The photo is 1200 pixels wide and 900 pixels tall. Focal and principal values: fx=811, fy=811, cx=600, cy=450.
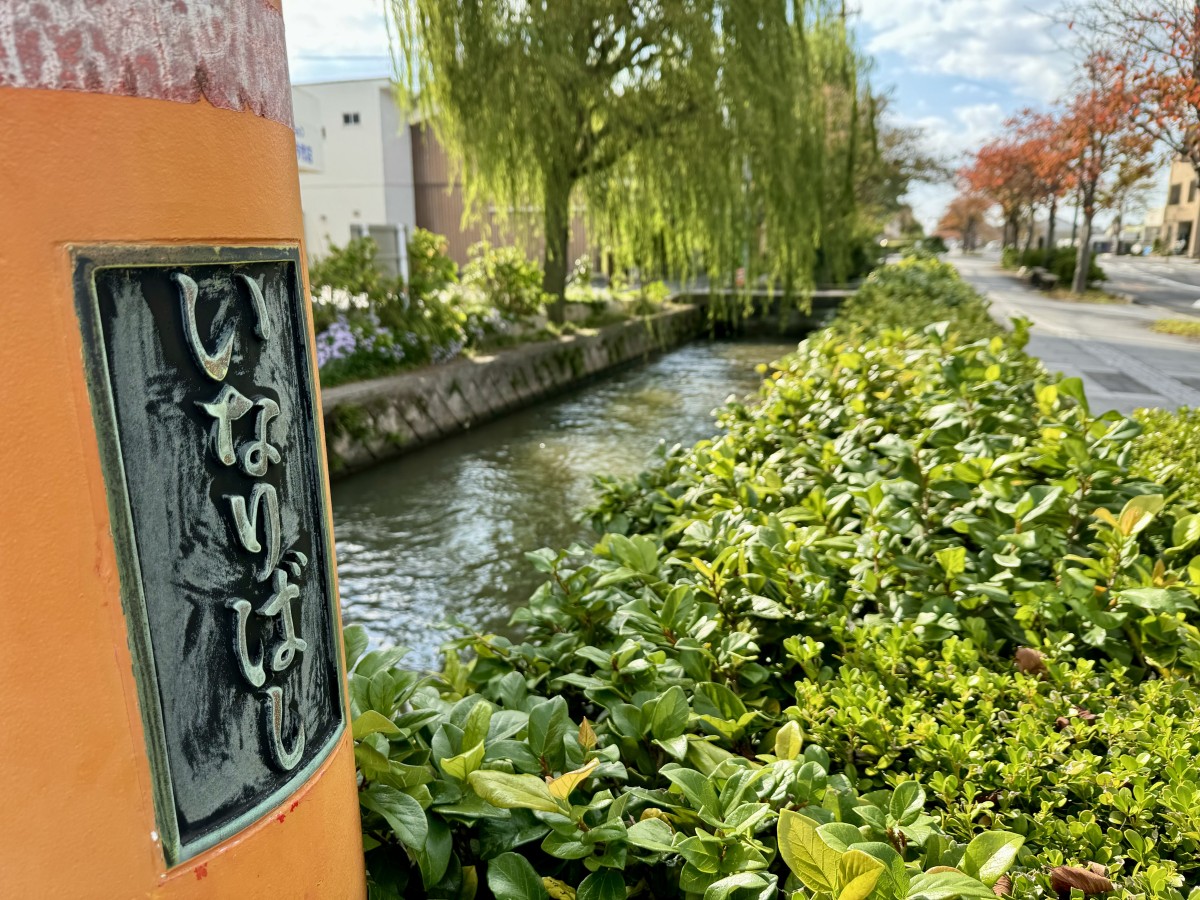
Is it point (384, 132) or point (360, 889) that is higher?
point (384, 132)

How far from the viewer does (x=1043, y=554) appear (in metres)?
1.92

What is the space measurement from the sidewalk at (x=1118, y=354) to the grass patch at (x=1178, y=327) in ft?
0.56

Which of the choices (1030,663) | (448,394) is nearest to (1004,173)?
(448,394)

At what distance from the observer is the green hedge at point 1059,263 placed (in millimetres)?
19938

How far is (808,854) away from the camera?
1016 mm

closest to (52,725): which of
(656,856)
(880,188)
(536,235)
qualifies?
(656,856)

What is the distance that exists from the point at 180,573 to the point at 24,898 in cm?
35

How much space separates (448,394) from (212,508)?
25.8 feet

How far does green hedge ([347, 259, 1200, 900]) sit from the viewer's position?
3.83ft

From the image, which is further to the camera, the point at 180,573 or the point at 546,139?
the point at 546,139

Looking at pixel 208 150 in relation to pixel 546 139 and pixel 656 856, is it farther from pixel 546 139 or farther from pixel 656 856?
pixel 546 139

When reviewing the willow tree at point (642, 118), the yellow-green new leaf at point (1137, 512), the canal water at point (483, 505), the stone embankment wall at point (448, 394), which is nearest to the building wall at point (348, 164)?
the stone embankment wall at point (448, 394)

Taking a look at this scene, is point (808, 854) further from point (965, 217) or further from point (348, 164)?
point (965, 217)

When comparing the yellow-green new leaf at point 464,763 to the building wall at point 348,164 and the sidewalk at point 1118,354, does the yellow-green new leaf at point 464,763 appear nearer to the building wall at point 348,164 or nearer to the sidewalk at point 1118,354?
the sidewalk at point 1118,354
